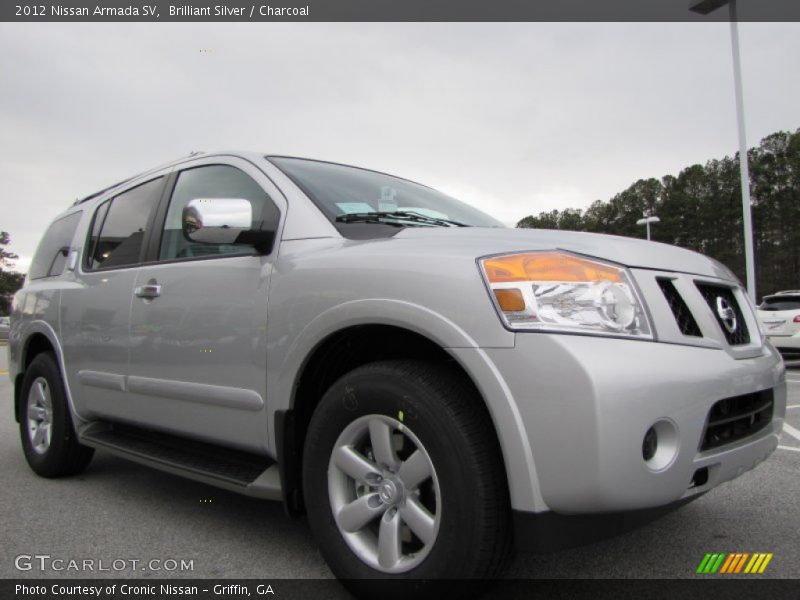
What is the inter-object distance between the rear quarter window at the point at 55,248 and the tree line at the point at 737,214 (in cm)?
4185

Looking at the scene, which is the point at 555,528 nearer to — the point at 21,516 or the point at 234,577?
the point at 234,577

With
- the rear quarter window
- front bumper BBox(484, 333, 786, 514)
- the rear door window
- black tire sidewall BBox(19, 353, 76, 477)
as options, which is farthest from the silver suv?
the rear quarter window

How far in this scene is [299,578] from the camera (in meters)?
2.27

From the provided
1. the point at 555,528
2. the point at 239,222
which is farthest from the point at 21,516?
the point at 555,528

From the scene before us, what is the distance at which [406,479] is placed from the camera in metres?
1.89

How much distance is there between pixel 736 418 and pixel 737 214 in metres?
49.8

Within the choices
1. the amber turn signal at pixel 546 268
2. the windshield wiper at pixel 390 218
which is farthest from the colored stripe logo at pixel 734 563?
the windshield wiper at pixel 390 218

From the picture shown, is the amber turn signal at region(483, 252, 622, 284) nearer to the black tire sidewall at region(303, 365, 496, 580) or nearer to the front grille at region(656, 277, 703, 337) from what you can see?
the front grille at region(656, 277, 703, 337)

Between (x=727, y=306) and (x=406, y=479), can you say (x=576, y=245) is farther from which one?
(x=406, y=479)

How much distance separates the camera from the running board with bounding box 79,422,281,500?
92.4 inches

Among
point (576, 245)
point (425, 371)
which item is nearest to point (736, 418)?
point (576, 245)

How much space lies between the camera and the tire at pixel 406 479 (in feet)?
5.66

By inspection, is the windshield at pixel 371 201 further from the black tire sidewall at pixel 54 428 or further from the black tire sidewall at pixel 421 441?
the black tire sidewall at pixel 54 428

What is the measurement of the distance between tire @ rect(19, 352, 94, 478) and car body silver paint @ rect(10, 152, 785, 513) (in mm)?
1788
